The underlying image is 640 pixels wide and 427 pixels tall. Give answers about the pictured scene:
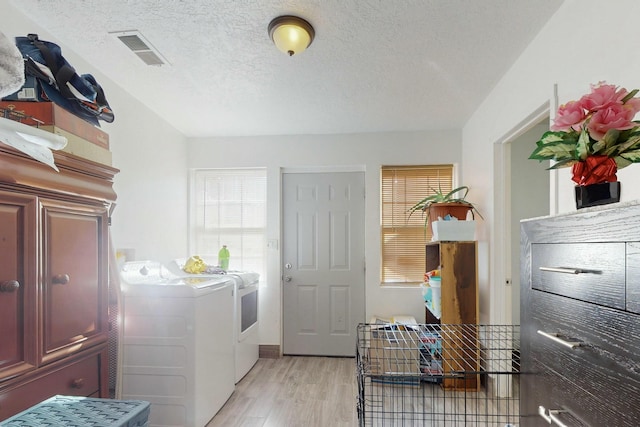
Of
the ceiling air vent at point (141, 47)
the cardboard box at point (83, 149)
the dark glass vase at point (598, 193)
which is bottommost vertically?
the dark glass vase at point (598, 193)

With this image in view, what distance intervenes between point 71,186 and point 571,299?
1.77 metres

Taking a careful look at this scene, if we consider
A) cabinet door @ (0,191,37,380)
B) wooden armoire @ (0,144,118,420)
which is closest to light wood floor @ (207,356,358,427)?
wooden armoire @ (0,144,118,420)

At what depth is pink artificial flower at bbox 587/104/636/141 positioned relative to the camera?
0.86 metres

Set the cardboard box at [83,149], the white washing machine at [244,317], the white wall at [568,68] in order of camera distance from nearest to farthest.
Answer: the white wall at [568,68] → the cardboard box at [83,149] → the white washing machine at [244,317]

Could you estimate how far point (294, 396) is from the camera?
278 centimetres

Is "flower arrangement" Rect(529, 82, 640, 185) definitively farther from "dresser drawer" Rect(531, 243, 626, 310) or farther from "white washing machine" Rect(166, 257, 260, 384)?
"white washing machine" Rect(166, 257, 260, 384)

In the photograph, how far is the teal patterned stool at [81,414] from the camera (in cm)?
103

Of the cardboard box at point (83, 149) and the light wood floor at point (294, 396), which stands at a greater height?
the cardboard box at point (83, 149)

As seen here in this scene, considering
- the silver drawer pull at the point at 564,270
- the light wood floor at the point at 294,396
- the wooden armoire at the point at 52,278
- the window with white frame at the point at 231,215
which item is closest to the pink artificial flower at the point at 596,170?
the silver drawer pull at the point at 564,270

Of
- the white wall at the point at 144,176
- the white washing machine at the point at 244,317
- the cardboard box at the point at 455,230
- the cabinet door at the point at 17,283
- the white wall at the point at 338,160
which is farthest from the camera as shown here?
the white wall at the point at 338,160

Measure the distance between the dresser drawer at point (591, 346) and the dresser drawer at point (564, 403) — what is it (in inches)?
0.6

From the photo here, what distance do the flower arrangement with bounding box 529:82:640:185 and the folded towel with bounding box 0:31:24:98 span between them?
137 centimetres

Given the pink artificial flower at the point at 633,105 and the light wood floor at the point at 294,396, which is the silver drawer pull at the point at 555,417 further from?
the light wood floor at the point at 294,396

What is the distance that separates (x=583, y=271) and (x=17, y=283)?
1.66 m
